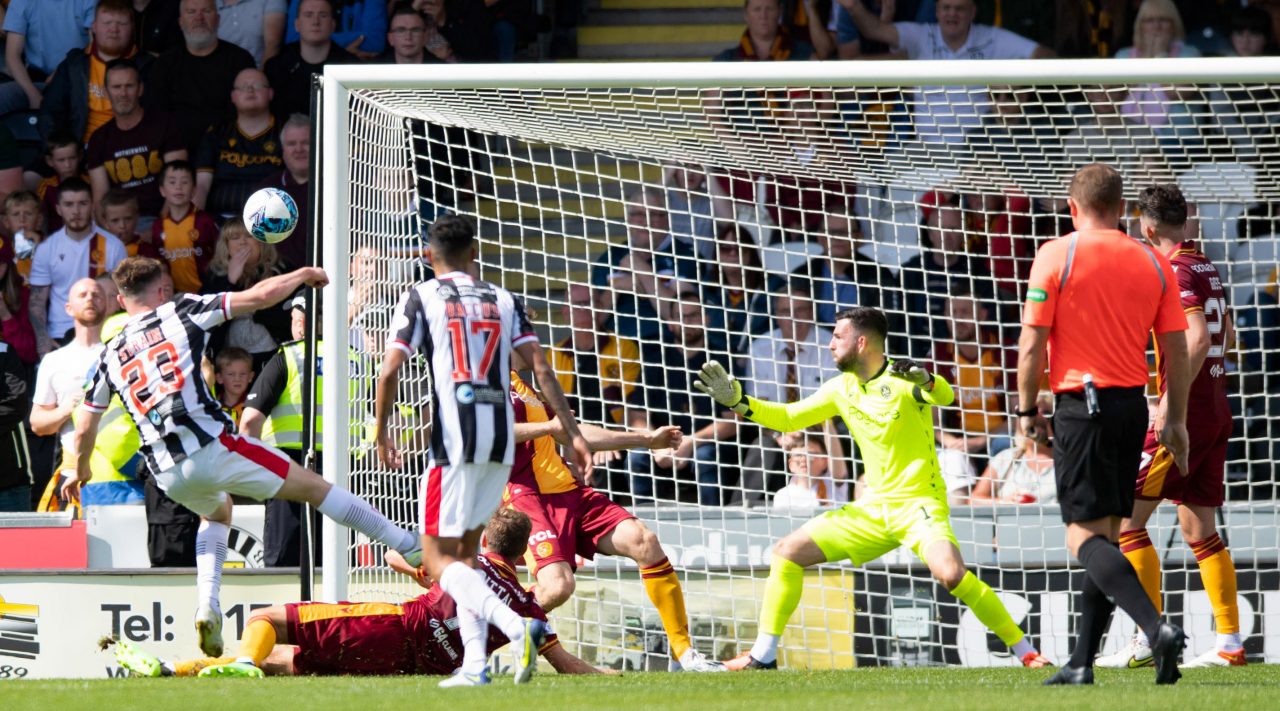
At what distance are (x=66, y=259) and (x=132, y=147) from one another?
110cm

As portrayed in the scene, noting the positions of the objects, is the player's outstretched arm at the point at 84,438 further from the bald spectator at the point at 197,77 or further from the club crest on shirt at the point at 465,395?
the bald spectator at the point at 197,77

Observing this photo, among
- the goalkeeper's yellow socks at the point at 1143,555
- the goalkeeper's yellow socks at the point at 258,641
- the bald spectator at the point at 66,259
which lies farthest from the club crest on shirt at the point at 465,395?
the bald spectator at the point at 66,259

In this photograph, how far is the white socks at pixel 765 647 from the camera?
7.71 metres

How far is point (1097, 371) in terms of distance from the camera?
20.2ft

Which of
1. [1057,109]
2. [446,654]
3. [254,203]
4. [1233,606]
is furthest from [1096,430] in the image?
[1057,109]

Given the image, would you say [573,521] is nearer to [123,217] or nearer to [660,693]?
[660,693]

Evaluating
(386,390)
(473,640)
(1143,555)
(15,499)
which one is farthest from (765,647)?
(15,499)

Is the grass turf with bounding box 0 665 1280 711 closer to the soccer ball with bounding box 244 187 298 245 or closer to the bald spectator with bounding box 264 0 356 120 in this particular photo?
the soccer ball with bounding box 244 187 298 245

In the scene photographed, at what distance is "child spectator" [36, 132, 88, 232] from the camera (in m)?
13.0

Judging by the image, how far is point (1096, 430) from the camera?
6.11 m

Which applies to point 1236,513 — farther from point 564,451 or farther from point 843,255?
point 564,451

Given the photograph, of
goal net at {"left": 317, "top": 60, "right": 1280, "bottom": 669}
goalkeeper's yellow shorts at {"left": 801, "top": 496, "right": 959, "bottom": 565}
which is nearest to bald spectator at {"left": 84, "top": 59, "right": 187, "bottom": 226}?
goal net at {"left": 317, "top": 60, "right": 1280, "bottom": 669}

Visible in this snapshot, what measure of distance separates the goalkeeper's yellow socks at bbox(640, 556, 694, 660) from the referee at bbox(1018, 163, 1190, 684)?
2303mm

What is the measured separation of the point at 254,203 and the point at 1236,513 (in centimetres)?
539
